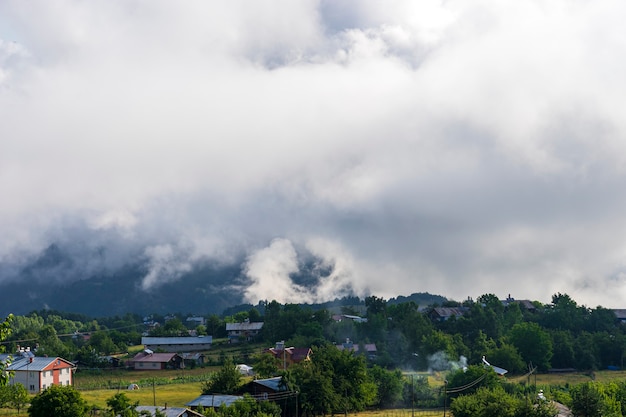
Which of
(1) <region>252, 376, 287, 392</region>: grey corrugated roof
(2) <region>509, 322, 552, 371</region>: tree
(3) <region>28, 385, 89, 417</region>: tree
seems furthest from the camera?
(2) <region>509, 322, 552, 371</region>: tree

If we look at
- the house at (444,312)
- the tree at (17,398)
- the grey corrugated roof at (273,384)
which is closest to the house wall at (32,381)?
the tree at (17,398)

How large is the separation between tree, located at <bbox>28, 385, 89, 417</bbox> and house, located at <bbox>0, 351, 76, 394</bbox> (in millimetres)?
21093

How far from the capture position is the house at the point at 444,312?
11988 cm

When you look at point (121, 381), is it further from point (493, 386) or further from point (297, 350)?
point (493, 386)

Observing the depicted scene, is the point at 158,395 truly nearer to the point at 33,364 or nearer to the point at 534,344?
the point at 33,364

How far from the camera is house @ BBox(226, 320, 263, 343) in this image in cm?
10969

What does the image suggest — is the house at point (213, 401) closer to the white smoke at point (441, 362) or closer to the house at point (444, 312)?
the white smoke at point (441, 362)

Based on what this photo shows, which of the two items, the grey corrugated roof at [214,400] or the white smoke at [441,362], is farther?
the white smoke at [441,362]

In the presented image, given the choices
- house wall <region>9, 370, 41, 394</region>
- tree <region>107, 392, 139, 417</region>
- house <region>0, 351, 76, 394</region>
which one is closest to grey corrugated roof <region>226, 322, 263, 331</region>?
house <region>0, 351, 76, 394</region>

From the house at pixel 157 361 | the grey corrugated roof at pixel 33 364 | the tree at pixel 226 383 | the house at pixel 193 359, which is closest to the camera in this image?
the tree at pixel 226 383

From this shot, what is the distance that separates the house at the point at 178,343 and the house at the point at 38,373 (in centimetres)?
3650

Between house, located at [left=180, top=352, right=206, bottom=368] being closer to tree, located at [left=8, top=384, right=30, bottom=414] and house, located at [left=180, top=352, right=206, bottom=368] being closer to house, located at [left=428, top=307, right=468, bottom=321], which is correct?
tree, located at [left=8, top=384, right=30, bottom=414]

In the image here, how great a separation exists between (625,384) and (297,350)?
35.3m

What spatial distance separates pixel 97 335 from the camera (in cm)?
9912
